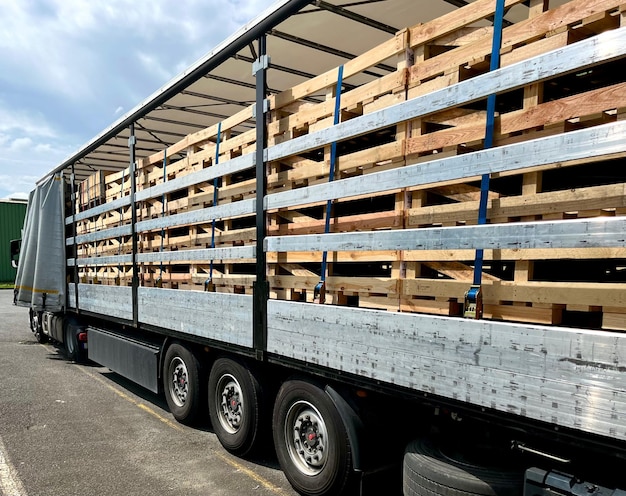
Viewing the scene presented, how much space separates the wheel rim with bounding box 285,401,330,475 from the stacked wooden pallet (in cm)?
85

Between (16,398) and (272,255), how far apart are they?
4.69 metres

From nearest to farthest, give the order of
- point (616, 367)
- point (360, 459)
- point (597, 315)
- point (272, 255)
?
point (616, 367) → point (597, 315) → point (360, 459) → point (272, 255)

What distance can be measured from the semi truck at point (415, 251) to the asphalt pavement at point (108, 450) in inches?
11.1

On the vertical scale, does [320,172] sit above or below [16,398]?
above

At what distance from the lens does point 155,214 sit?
18.8ft

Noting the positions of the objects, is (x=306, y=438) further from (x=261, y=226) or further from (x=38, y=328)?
(x=38, y=328)

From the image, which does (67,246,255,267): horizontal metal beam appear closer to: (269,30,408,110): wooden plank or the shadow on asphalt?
(269,30,408,110): wooden plank

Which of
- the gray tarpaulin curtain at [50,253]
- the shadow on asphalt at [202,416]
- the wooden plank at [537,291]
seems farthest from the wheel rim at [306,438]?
the gray tarpaulin curtain at [50,253]

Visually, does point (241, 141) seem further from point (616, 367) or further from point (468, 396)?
point (616, 367)

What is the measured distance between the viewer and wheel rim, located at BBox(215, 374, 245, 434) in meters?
4.47

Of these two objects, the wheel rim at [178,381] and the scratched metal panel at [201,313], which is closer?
the scratched metal panel at [201,313]

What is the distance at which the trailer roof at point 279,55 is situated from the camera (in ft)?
13.1

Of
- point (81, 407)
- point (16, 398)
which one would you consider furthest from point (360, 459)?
point (16, 398)

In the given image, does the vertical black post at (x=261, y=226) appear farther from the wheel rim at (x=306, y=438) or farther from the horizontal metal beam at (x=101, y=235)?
the horizontal metal beam at (x=101, y=235)
